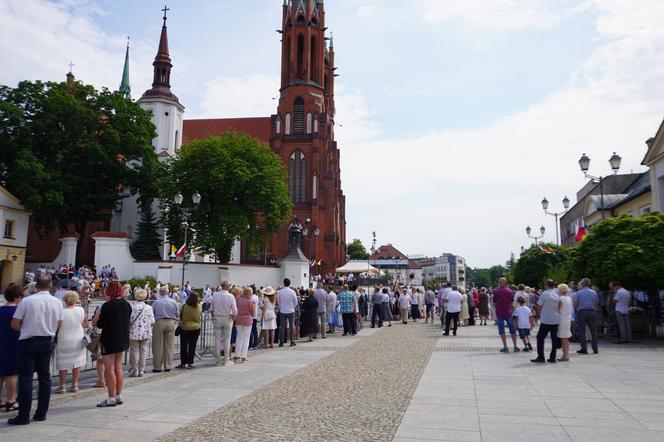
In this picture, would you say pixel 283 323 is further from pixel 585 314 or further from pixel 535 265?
pixel 535 265

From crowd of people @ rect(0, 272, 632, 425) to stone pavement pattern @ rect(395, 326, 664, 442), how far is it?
1324mm

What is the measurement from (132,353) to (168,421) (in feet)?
12.8

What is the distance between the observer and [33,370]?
22.1 feet

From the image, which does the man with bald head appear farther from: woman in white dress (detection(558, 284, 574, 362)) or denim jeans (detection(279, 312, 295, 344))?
denim jeans (detection(279, 312, 295, 344))

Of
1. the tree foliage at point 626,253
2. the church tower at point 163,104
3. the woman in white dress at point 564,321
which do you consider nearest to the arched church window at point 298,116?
the church tower at point 163,104

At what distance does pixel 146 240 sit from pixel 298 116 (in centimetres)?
2617

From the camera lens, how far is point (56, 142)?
119ft

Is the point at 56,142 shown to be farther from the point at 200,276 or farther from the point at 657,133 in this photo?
the point at 657,133

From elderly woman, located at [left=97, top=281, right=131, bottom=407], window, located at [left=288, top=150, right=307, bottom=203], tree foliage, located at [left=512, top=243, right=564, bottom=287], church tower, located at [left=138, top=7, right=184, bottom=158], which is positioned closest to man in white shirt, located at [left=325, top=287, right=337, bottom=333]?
elderly woman, located at [left=97, top=281, right=131, bottom=407]

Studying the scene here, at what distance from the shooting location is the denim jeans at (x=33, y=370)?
652 centimetres

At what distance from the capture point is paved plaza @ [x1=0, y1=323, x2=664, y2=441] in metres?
6.12

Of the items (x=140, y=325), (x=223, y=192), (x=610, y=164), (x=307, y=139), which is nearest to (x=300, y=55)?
(x=307, y=139)

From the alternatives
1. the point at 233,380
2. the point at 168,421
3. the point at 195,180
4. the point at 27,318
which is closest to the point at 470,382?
the point at 233,380

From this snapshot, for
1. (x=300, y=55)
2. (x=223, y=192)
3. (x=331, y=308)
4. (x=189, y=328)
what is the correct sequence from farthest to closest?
1. (x=300, y=55)
2. (x=223, y=192)
3. (x=331, y=308)
4. (x=189, y=328)
